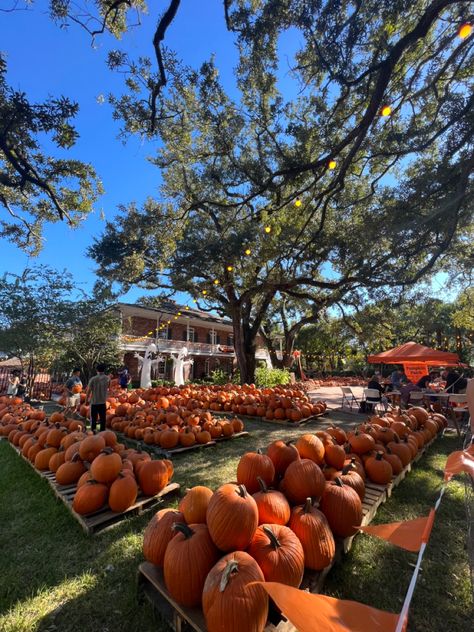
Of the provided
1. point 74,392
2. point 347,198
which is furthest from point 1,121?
point 347,198

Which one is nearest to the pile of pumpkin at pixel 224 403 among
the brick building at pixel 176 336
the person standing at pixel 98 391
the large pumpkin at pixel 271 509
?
the person standing at pixel 98 391

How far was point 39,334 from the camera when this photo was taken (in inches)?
526

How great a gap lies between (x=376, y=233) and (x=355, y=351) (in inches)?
1284

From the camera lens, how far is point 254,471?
280cm

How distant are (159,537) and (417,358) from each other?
989cm

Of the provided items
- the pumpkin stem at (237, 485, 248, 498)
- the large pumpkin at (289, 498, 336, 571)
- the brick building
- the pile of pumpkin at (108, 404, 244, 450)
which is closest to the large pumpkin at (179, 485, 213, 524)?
the pumpkin stem at (237, 485, 248, 498)

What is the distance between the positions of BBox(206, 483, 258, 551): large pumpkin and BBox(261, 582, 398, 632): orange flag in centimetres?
67

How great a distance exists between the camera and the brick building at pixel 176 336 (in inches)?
942

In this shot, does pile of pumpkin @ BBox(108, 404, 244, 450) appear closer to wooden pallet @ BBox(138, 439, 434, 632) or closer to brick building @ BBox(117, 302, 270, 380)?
wooden pallet @ BBox(138, 439, 434, 632)

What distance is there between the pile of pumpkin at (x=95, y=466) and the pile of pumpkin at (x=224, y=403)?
9.01 ft

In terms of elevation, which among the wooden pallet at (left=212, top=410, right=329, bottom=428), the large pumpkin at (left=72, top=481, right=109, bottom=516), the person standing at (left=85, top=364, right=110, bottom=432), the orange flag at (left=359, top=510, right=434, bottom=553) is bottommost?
the wooden pallet at (left=212, top=410, right=329, bottom=428)

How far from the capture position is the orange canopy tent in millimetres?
9703

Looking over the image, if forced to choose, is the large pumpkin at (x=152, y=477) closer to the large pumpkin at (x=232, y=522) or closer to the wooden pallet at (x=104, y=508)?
the wooden pallet at (x=104, y=508)

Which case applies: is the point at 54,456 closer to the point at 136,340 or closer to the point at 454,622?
the point at 454,622
